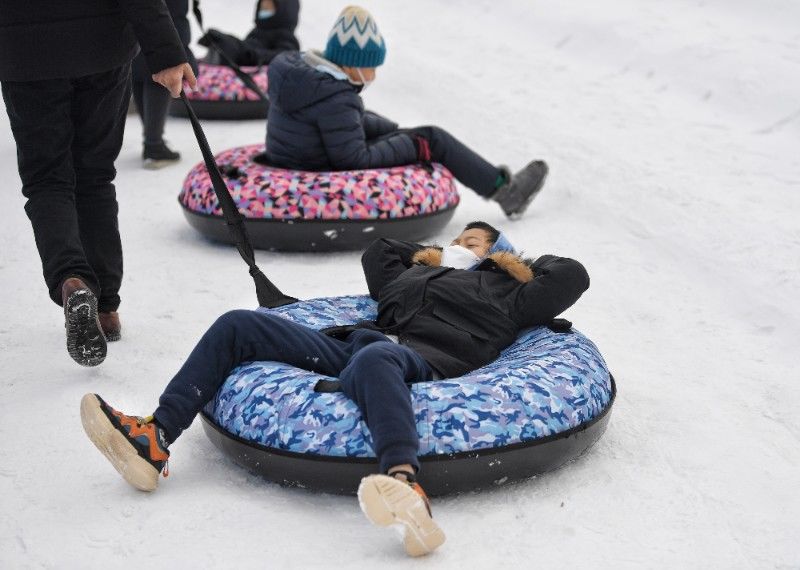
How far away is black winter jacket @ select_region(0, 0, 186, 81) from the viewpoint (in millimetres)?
3508

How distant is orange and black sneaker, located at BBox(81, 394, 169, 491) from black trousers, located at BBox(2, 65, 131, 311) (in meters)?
0.86

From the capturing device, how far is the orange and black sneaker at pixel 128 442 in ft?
9.55

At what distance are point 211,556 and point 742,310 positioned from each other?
112 inches

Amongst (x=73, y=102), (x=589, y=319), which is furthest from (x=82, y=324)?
(x=589, y=319)

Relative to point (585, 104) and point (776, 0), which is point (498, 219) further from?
point (776, 0)

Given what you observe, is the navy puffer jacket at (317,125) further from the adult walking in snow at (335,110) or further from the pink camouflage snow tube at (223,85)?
the pink camouflage snow tube at (223,85)

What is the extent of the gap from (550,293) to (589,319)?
1.13m

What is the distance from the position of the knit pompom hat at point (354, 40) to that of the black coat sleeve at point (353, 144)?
188 millimetres

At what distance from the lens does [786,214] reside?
5750 millimetres

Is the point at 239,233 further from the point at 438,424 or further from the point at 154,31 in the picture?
the point at 438,424

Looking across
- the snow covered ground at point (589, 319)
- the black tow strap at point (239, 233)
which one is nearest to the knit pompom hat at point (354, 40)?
the snow covered ground at point (589, 319)

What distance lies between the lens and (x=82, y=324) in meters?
3.60

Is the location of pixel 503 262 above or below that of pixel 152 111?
above

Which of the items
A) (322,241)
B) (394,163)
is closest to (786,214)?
(394,163)
